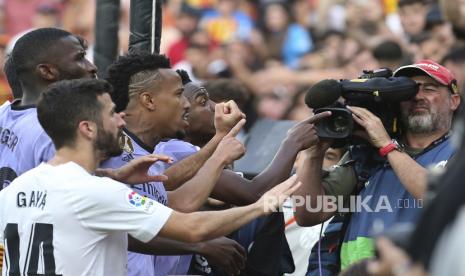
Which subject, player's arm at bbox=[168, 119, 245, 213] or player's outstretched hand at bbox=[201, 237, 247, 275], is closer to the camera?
player's arm at bbox=[168, 119, 245, 213]

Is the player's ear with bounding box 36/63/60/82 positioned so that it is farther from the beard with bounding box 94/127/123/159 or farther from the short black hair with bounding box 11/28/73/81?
the beard with bounding box 94/127/123/159

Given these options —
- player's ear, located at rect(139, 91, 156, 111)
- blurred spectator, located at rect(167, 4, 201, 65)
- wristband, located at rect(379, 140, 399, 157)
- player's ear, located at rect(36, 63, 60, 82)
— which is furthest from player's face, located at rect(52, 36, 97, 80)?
blurred spectator, located at rect(167, 4, 201, 65)

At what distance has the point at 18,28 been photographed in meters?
15.5

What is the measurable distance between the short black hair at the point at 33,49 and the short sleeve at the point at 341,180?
5.48 feet

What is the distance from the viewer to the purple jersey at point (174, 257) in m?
6.08

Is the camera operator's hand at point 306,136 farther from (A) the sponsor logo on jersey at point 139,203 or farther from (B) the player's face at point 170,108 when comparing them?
(A) the sponsor logo on jersey at point 139,203

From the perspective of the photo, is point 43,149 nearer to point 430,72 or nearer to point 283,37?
point 430,72

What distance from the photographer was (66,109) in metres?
4.87

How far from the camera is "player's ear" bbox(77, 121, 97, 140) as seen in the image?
4.86m

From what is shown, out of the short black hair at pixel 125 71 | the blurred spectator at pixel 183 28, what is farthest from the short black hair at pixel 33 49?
the blurred spectator at pixel 183 28

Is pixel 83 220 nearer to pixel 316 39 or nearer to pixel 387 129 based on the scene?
pixel 387 129

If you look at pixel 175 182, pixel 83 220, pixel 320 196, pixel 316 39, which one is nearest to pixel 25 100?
pixel 175 182

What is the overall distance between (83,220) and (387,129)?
2.10 m

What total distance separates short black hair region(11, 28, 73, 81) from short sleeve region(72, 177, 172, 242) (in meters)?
1.21
